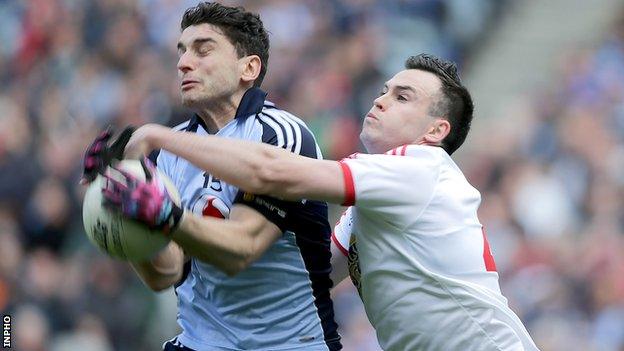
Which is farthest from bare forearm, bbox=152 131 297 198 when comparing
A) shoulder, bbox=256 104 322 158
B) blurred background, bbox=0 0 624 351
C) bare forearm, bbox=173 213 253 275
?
blurred background, bbox=0 0 624 351

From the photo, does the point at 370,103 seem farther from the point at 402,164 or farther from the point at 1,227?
the point at 402,164

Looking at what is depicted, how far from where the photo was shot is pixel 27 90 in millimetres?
11266

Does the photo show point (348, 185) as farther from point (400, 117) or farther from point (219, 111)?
point (219, 111)

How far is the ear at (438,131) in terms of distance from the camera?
4.89m

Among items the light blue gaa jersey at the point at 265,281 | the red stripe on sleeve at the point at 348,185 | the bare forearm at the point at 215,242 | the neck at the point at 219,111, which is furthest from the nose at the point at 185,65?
the red stripe on sleeve at the point at 348,185

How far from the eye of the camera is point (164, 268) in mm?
4707

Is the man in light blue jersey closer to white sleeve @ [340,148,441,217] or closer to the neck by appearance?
the neck

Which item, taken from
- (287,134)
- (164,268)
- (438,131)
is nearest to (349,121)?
(438,131)

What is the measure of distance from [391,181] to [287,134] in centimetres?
54

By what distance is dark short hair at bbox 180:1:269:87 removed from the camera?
5.15 meters

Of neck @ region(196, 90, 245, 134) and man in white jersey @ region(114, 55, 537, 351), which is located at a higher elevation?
neck @ region(196, 90, 245, 134)

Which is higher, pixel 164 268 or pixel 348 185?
pixel 348 185

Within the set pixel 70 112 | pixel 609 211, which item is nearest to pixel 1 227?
pixel 70 112

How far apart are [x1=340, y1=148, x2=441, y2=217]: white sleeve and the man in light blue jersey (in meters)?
0.38
